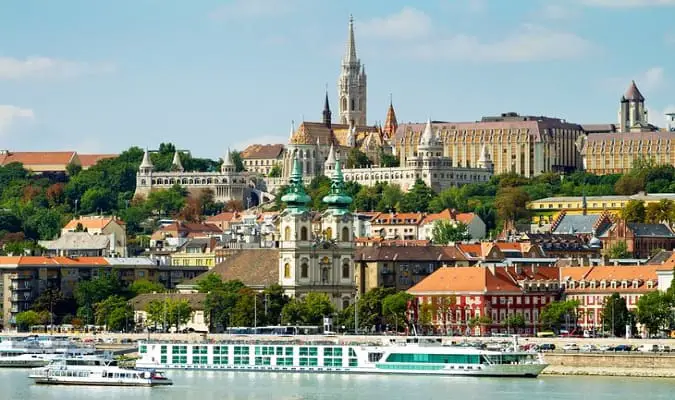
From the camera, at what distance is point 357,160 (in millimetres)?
185000

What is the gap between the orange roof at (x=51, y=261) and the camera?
117 metres

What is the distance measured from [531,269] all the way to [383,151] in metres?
84.4

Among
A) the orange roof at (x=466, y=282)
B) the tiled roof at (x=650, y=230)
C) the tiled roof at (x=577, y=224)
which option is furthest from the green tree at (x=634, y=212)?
the orange roof at (x=466, y=282)

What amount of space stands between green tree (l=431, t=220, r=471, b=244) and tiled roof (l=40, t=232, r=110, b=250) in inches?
748

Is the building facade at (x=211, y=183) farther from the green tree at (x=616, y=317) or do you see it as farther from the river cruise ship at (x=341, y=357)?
the river cruise ship at (x=341, y=357)

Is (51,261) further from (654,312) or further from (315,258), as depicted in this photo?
(654,312)

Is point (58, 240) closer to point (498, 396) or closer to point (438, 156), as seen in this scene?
point (438, 156)

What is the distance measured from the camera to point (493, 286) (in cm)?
10369

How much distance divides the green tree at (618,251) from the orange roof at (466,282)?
20.4 m

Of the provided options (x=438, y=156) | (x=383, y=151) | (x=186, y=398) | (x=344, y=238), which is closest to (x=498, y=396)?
(x=186, y=398)

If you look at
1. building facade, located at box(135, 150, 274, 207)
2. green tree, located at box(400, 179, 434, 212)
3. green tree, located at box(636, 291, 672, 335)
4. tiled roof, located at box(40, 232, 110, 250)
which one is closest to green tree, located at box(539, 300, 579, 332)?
green tree, located at box(636, 291, 672, 335)

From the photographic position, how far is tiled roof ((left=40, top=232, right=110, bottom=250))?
14200 cm

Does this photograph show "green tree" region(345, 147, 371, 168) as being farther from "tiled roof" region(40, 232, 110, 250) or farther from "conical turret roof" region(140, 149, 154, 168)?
"tiled roof" region(40, 232, 110, 250)

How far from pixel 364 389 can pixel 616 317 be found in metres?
22.3
